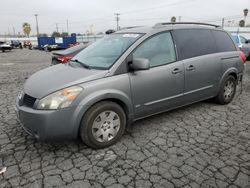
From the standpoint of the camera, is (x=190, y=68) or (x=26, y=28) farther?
(x=26, y=28)

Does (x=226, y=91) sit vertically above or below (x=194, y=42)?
below

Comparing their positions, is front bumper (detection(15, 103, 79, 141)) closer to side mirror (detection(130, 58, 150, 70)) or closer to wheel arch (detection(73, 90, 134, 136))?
wheel arch (detection(73, 90, 134, 136))

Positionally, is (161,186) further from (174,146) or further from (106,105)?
(106,105)

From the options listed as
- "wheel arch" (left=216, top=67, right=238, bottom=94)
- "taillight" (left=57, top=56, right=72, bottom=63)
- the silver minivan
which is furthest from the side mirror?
"taillight" (left=57, top=56, right=72, bottom=63)

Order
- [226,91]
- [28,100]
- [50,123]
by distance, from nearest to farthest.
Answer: [50,123]
[28,100]
[226,91]

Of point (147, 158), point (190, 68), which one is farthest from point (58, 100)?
point (190, 68)

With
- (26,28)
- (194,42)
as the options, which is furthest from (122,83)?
(26,28)

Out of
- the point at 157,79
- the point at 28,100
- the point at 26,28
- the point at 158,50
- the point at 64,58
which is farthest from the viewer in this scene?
the point at 26,28

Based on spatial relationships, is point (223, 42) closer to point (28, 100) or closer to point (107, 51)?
point (107, 51)

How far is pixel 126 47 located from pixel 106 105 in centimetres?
98

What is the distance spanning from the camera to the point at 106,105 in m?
2.96

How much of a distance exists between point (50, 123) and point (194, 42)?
2.94m

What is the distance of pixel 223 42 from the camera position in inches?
180

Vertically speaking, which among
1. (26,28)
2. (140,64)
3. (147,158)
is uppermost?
(26,28)
